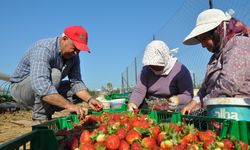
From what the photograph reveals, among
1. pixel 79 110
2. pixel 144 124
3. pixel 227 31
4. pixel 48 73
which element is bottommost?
pixel 144 124

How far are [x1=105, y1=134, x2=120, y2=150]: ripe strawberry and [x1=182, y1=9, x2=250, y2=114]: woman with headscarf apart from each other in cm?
104

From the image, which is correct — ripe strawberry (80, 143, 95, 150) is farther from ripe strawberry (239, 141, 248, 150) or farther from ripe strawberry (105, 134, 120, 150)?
ripe strawberry (239, 141, 248, 150)

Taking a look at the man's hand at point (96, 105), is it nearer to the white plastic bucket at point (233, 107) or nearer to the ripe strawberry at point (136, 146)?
the ripe strawberry at point (136, 146)

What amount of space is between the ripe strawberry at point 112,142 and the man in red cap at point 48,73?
102cm

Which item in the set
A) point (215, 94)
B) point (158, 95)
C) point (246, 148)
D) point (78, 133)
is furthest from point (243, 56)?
point (158, 95)

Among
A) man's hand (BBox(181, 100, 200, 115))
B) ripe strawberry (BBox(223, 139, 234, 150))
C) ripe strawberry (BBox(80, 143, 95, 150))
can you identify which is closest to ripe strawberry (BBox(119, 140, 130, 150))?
ripe strawberry (BBox(80, 143, 95, 150))

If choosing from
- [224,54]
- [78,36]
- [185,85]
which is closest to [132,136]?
[224,54]

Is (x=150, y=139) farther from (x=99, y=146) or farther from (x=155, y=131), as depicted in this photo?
(x=99, y=146)

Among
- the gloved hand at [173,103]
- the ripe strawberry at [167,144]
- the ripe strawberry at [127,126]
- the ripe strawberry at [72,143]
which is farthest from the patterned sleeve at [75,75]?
the ripe strawberry at [167,144]

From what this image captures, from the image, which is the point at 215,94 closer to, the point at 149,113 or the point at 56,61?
the point at 149,113

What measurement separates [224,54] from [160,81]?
1.56 meters

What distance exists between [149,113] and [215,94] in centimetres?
94

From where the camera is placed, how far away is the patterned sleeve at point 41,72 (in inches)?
142

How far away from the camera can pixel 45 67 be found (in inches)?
148
